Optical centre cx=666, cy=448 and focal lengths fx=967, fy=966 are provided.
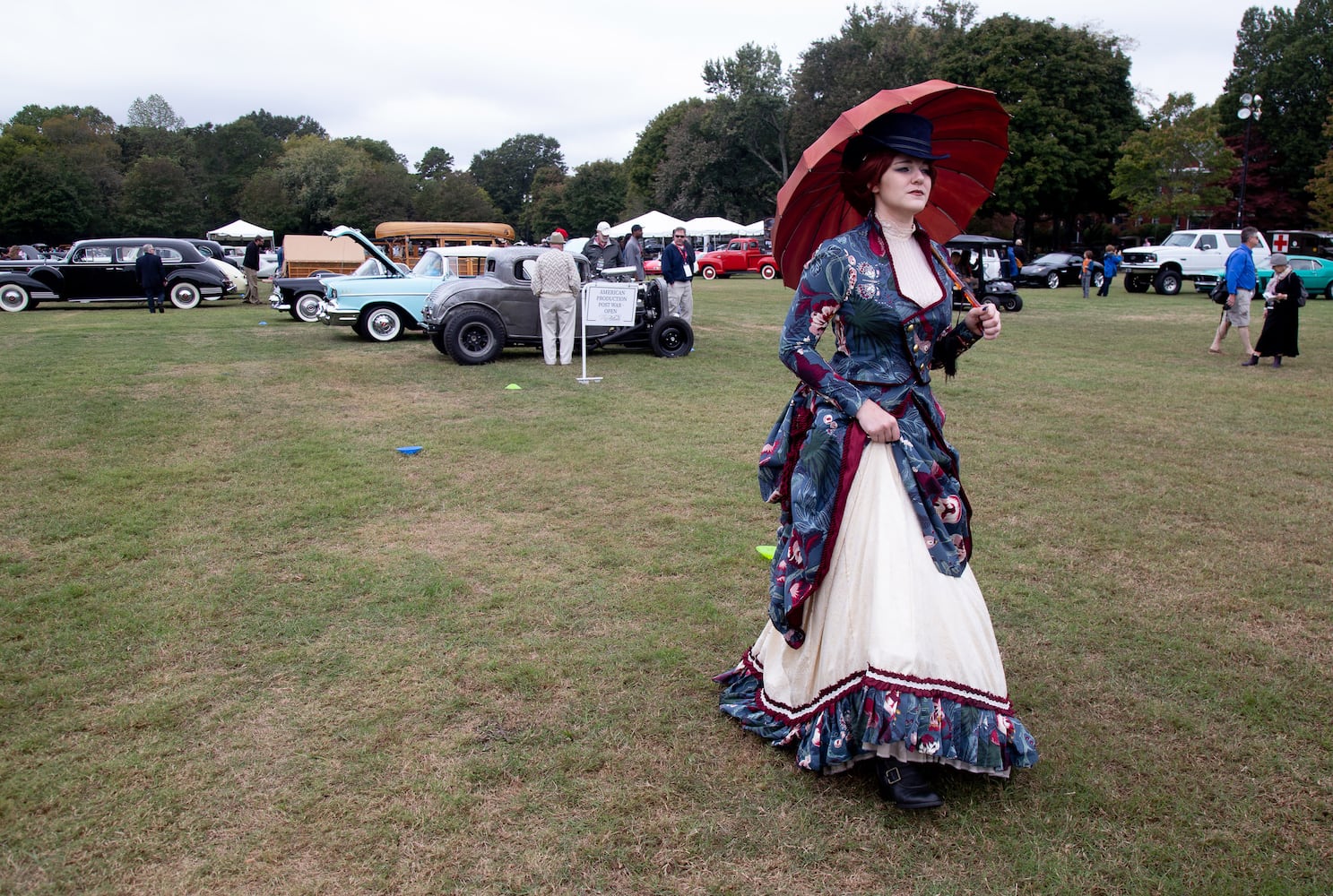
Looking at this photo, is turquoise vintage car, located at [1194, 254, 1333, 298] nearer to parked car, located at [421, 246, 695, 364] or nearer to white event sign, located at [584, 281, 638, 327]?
parked car, located at [421, 246, 695, 364]

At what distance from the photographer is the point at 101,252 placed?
76.2 ft

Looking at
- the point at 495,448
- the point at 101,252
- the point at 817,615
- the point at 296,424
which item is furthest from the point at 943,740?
the point at 101,252

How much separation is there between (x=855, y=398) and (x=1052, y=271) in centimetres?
3169

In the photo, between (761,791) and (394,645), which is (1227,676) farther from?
(394,645)

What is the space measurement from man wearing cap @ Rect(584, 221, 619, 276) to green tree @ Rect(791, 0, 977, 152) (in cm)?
3666

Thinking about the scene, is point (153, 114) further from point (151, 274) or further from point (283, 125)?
point (151, 274)

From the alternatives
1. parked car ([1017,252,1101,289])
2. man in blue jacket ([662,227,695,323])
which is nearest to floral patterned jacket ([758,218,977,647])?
man in blue jacket ([662,227,695,323])

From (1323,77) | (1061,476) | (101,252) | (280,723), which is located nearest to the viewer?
(280,723)

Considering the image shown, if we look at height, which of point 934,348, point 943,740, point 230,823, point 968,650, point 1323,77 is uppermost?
point 1323,77

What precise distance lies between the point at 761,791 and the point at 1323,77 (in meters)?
64.9

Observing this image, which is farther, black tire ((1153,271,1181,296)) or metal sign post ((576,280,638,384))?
black tire ((1153,271,1181,296))

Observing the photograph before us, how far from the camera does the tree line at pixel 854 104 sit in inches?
1735

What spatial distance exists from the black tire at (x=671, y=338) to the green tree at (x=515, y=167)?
118m

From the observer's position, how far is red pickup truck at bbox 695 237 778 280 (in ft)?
133
